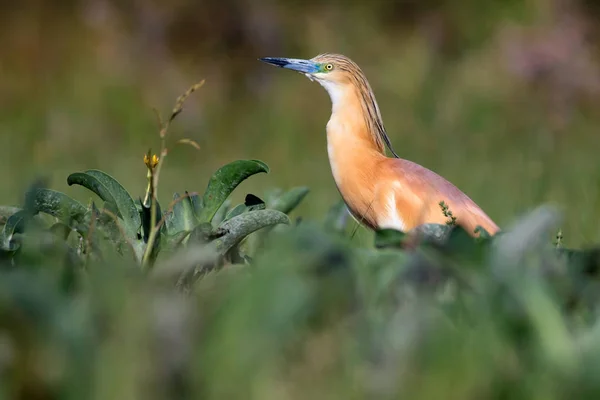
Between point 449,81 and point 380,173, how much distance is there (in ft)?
18.0

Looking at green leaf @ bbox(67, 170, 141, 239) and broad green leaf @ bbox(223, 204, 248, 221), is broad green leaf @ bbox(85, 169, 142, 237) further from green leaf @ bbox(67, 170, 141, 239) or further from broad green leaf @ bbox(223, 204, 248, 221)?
broad green leaf @ bbox(223, 204, 248, 221)

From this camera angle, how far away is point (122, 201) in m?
1.98

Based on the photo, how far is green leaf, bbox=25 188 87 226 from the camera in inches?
74.5

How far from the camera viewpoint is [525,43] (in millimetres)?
8453

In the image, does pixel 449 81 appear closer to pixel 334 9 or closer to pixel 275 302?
pixel 334 9

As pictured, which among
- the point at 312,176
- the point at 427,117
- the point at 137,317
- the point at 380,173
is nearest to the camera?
the point at 137,317

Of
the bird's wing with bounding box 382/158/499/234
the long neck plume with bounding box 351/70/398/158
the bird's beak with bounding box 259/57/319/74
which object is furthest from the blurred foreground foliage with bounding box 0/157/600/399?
the bird's beak with bounding box 259/57/319/74

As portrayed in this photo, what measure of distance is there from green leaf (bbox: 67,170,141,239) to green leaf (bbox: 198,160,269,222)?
0.14 metres

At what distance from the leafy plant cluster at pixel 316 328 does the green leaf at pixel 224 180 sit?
63 centimetres

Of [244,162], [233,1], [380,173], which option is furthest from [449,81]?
[244,162]

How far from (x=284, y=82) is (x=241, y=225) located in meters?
6.96

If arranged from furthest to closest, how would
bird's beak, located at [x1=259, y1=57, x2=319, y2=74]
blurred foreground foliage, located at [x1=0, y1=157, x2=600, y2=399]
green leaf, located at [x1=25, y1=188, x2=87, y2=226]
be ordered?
bird's beak, located at [x1=259, y1=57, x2=319, y2=74] → green leaf, located at [x1=25, y1=188, x2=87, y2=226] → blurred foreground foliage, located at [x1=0, y1=157, x2=600, y2=399]

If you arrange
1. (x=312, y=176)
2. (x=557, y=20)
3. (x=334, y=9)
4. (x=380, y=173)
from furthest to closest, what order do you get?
(x=334, y=9) → (x=557, y=20) → (x=312, y=176) → (x=380, y=173)

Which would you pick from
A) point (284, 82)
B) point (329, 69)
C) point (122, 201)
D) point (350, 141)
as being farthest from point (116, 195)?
point (284, 82)
